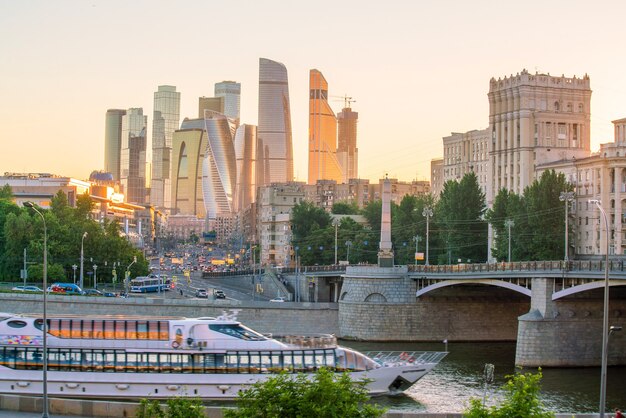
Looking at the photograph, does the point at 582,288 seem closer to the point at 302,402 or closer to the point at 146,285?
the point at 302,402

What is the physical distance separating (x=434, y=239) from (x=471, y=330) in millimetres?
35180

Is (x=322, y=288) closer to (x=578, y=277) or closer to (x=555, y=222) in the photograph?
(x=555, y=222)

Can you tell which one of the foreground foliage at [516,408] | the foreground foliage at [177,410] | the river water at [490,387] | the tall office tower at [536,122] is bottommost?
the river water at [490,387]

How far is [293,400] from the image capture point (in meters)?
40.6

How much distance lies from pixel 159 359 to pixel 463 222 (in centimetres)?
7017

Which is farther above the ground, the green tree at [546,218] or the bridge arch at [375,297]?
the green tree at [546,218]

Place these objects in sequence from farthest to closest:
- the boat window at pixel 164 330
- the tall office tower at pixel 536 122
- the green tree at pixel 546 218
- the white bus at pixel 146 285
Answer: the tall office tower at pixel 536 122 → the white bus at pixel 146 285 → the green tree at pixel 546 218 → the boat window at pixel 164 330

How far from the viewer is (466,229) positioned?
433 feet

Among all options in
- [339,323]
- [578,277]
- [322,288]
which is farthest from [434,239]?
[578,277]

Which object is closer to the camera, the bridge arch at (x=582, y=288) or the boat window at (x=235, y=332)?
the boat window at (x=235, y=332)

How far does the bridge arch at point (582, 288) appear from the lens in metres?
76.8

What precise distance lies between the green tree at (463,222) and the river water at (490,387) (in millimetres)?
36042

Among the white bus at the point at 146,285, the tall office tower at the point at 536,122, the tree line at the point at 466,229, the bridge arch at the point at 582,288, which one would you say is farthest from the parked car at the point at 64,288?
the tall office tower at the point at 536,122

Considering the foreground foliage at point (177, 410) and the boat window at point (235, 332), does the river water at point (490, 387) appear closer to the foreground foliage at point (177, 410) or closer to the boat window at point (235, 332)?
the boat window at point (235, 332)
